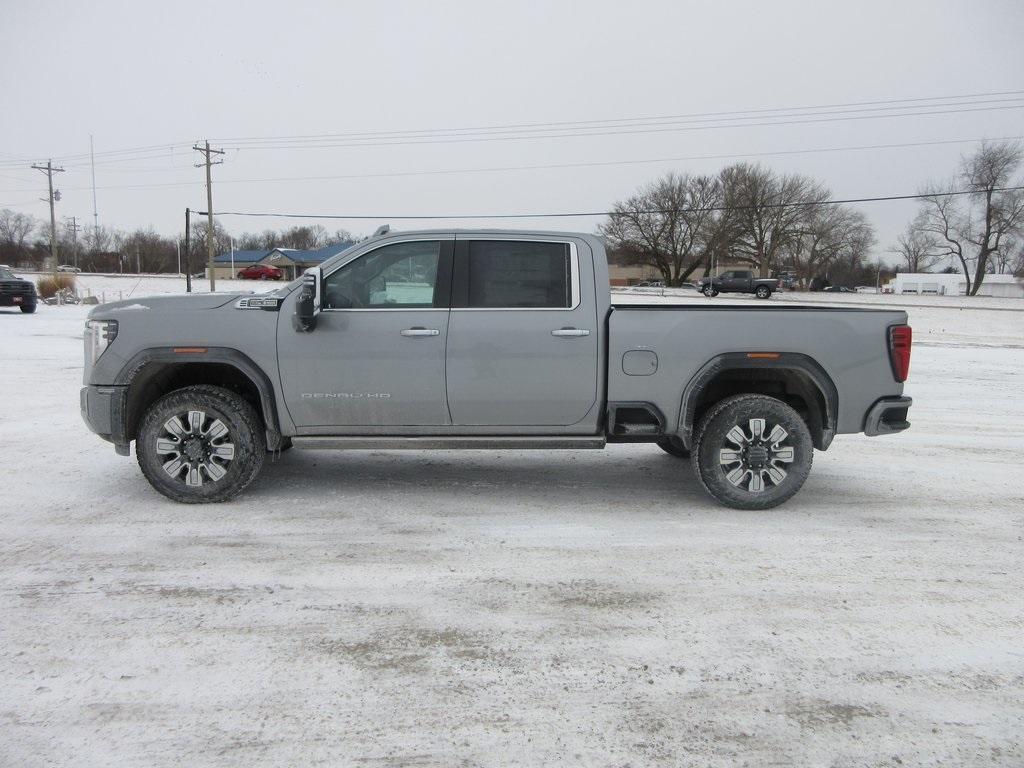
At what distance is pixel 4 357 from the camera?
1369cm

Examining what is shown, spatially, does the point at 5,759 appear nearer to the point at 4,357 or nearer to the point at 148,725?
the point at 148,725

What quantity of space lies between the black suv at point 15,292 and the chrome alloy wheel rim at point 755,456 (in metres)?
27.3

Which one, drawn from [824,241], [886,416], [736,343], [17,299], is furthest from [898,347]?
[824,241]

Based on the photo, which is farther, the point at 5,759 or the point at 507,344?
the point at 507,344

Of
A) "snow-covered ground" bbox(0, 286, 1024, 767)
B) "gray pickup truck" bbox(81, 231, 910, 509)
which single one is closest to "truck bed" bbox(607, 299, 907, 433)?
"gray pickup truck" bbox(81, 231, 910, 509)

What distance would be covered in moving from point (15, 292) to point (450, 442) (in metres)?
26.2

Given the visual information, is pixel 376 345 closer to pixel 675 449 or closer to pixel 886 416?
pixel 675 449

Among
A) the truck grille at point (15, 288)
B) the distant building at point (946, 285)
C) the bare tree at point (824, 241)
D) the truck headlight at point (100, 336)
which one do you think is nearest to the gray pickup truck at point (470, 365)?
the truck headlight at point (100, 336)

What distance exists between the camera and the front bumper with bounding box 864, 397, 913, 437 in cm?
525

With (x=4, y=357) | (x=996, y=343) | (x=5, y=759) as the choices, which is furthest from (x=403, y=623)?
(x=996, y=343)

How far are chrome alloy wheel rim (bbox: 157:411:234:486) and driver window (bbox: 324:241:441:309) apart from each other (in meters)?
1.21

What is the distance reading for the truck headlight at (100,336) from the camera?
17.1ft

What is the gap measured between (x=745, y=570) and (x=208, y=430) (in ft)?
12.1

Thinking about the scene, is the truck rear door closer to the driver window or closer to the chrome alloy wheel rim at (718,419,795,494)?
the driver window
